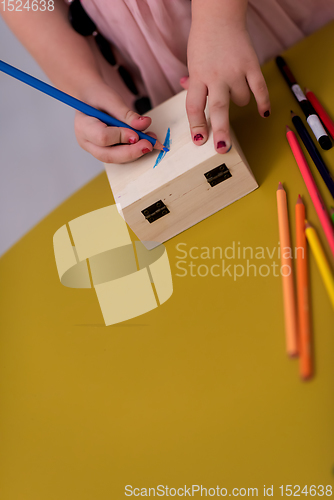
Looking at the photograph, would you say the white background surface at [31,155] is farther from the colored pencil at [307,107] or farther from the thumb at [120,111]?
the colored pencil at [307,107]

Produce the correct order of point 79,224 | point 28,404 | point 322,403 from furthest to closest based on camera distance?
1. point 79,224
2. point 28,404
3. point 322,403

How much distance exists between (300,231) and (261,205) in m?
0.06

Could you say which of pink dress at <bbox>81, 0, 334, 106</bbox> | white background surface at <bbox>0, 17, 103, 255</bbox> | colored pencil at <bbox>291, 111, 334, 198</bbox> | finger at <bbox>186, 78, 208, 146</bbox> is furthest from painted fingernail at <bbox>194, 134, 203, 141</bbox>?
white background surface at <bbox>0, 17, 103, 255</bbox>

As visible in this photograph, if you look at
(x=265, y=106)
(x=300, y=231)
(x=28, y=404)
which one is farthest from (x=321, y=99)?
(x=28, y=404)

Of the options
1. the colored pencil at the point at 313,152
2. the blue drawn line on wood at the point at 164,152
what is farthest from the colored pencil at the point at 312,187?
the blue drawn line on wood at the point at 164,152

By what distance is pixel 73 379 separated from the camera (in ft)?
1.21

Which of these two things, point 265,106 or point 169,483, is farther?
point 265,106

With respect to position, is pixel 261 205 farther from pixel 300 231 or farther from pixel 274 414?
pixel 274 414

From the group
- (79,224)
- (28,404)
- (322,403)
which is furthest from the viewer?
(79,224)

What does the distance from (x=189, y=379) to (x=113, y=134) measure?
26 cm

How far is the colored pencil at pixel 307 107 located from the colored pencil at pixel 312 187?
0.07ft

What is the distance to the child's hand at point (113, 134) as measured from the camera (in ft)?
1.30

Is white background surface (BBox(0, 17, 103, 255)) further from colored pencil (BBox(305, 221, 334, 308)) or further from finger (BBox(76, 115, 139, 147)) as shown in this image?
colored pencil (BBox(305, 221, 334, 308))

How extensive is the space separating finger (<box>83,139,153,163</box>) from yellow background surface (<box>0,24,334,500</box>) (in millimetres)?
97
